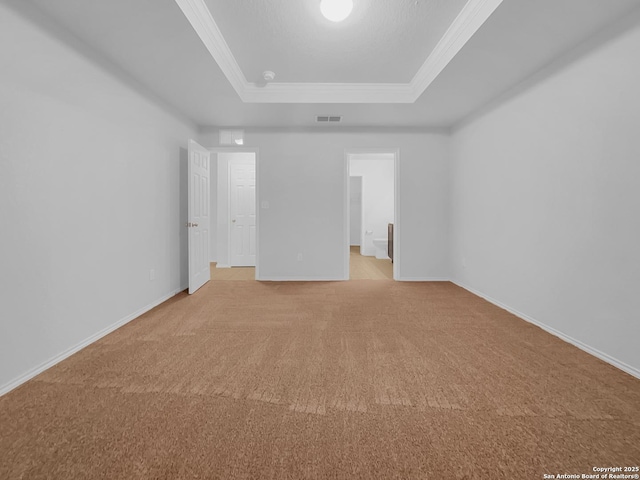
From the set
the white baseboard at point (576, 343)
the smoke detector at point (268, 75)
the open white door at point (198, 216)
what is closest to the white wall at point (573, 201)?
the white baseboard at point (576, 343)

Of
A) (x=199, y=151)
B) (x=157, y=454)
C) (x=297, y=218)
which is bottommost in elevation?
(x=157, y=454)

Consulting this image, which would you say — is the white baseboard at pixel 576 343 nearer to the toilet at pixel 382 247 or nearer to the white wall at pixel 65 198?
the toilet at pixel 382 247

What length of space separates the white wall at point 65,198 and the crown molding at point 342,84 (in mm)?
962

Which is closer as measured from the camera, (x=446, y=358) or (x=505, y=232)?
(x=446, y=358)

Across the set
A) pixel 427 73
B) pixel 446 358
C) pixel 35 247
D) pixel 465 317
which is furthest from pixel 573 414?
pixel 35 247

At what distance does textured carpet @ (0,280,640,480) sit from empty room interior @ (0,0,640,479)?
0.01 metres

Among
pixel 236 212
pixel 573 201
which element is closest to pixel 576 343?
pixel 573 201

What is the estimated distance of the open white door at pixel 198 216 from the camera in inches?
147

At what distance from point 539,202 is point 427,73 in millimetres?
1731

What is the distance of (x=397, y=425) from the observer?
1.39 meters

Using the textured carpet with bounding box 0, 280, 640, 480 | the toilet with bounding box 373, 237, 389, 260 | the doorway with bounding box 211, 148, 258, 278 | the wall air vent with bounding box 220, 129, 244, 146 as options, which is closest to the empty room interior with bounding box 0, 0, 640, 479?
the textured carpet with bounding box 0, 280, 640, 480

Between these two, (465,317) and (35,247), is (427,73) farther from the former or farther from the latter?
(35,247)

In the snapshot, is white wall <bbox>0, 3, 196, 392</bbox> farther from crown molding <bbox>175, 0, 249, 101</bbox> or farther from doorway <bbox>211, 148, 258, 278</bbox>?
doorway <bbox>211, 148, 258, 278</bbox>

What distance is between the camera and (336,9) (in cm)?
208
